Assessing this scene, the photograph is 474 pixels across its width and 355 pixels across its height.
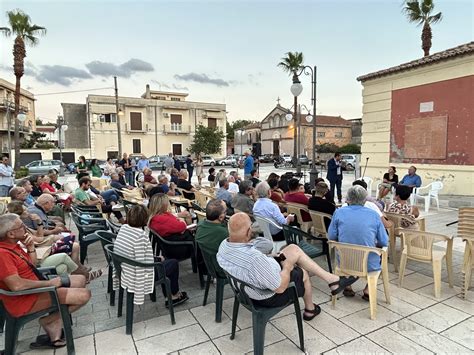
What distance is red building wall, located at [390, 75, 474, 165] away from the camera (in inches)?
301

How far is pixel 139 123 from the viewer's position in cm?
3209

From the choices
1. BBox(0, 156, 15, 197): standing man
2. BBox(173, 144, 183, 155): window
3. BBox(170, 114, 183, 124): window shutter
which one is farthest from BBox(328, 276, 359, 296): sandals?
BBox(170, 114, 183, 124): window shutter

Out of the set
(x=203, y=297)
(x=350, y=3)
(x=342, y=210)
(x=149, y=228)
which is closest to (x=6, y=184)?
(x=149, y=228)

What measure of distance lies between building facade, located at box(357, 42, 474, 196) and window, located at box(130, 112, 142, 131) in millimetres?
26478

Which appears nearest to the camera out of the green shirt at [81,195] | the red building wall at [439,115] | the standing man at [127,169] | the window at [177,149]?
the green shirt at [81,195]

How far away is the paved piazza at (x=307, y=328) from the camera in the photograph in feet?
7.33

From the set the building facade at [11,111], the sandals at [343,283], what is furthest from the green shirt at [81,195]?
the building facade at [11,111]

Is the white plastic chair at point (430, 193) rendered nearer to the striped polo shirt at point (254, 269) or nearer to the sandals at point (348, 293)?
the sandals at point (348, 293)

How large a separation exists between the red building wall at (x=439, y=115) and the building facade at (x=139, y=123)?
87.7 feet

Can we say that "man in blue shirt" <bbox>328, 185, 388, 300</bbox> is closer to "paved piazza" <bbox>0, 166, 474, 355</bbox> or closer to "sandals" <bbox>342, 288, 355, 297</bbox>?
"sandals" <bbox>342, 288, 355, 297</bbox>

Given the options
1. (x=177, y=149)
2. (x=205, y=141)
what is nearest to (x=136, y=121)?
(x=177, y=149)

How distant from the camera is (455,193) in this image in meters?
7.98

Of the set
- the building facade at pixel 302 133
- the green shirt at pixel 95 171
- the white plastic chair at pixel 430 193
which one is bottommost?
the white plastic chair at pixel 430 193

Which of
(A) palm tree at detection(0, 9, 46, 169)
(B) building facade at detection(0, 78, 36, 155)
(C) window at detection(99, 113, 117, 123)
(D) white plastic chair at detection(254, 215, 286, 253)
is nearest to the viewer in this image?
(D) white plastic chair at detection(254, 215, 286, 253)
